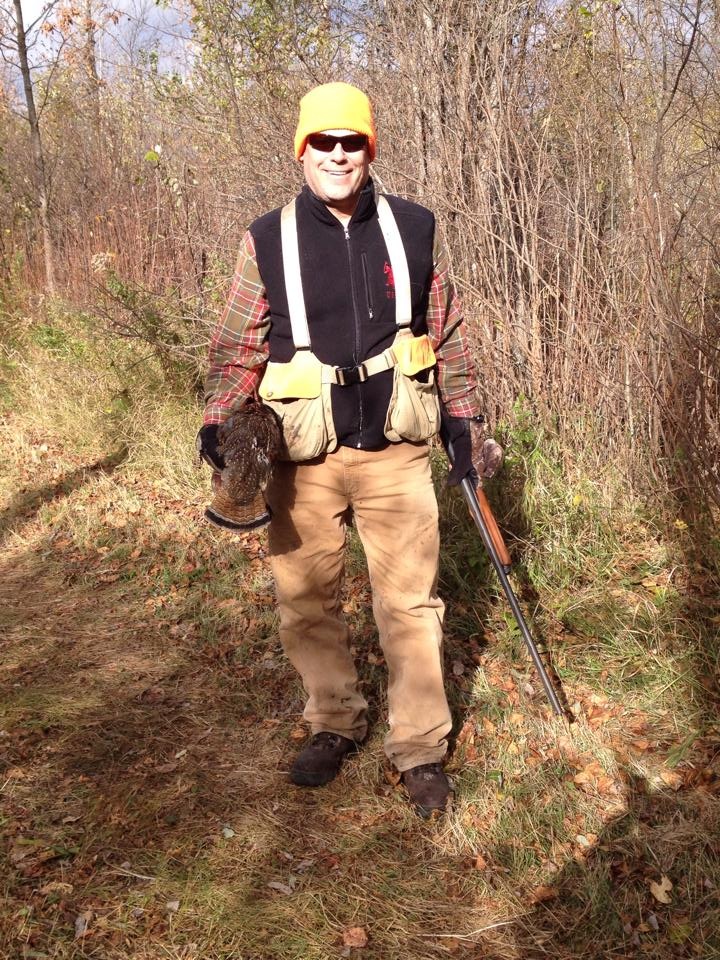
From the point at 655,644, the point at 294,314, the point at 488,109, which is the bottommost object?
the point at 655,644

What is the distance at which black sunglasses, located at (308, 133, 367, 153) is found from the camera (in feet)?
8.64

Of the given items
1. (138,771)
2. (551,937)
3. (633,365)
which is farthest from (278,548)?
(633,365)

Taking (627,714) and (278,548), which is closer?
(278,548)

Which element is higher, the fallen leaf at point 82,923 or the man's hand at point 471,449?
the man's hand at point 471,449

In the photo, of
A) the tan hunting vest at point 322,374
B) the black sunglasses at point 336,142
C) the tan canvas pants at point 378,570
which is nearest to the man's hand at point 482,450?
the tan canvas pants at point 378,570

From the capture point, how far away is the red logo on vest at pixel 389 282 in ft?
9.11

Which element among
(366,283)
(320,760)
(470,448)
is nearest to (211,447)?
(366,283)

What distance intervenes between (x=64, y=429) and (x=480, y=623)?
456 cm

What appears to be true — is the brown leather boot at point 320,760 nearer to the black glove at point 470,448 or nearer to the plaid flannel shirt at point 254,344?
the black glove at point 470,448

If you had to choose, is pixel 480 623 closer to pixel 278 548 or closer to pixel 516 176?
pixel 278 548

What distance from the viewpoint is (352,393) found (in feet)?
9.25

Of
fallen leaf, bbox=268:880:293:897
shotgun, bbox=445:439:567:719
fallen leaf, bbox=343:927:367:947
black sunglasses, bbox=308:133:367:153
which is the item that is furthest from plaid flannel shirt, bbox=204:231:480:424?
fallen leaf, bbox=343:927:367:947

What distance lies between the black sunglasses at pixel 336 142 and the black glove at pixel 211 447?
3.18 ft

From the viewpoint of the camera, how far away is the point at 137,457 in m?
6.59
